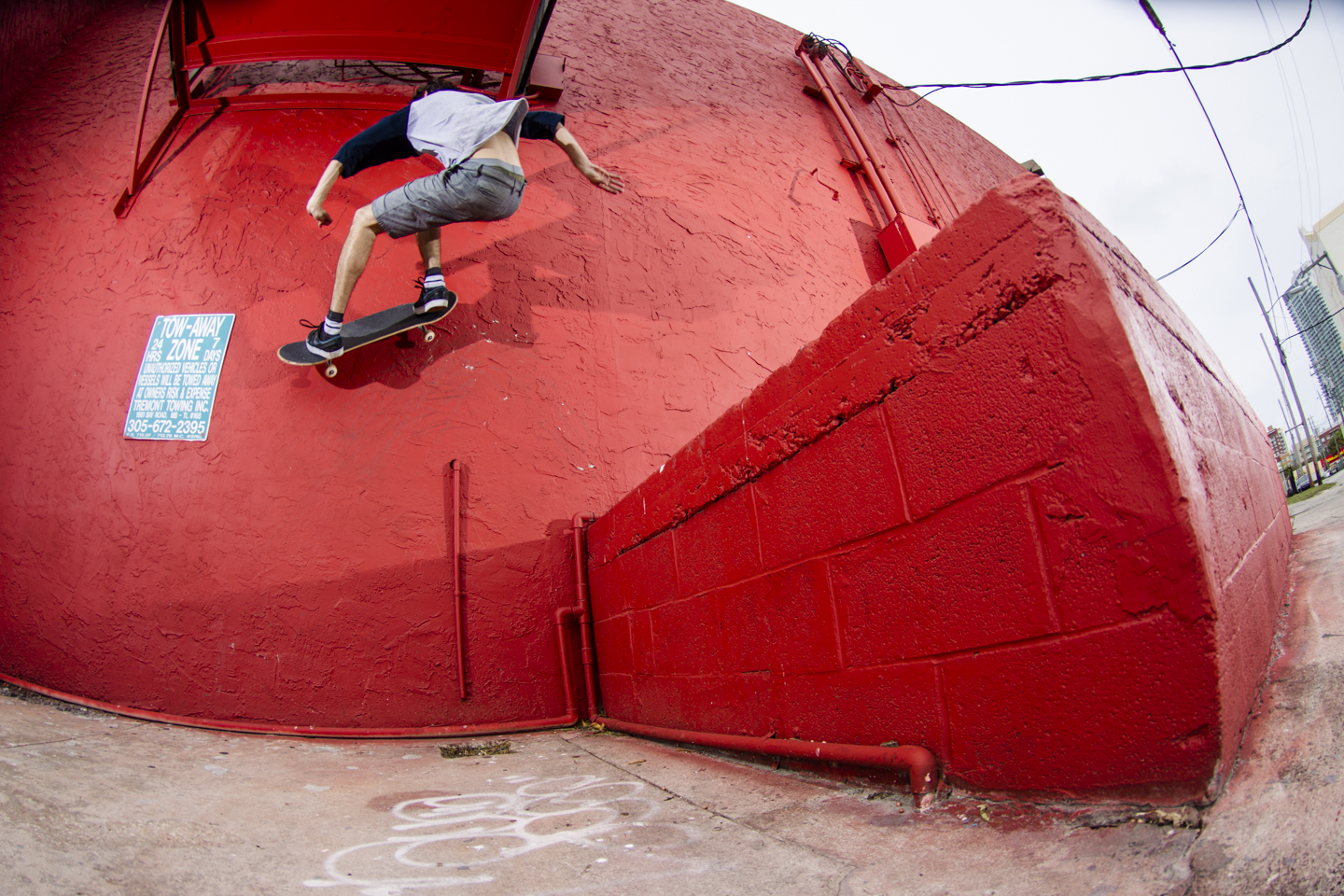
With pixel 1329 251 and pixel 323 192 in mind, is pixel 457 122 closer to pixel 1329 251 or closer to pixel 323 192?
pixel 323 192

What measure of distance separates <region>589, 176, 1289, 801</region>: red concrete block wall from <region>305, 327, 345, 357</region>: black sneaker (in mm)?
2778

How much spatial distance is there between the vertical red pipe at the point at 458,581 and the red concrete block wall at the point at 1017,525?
2030 mm

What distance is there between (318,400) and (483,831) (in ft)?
9.93

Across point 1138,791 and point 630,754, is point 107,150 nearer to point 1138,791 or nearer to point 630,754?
point 630,754

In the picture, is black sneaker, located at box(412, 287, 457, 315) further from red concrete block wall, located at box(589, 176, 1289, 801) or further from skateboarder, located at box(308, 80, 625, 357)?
red concrete block wall, located at box(589, 176, 1289, 801)

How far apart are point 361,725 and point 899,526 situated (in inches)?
128

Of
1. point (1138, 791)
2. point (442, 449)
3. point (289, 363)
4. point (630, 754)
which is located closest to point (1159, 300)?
point (1138, 791)

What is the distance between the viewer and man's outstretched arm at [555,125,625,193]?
3898 mm

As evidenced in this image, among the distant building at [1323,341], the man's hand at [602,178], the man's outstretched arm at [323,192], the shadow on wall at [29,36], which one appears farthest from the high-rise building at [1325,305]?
the shadow on wall at [29,36]

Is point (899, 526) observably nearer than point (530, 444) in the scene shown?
Yes

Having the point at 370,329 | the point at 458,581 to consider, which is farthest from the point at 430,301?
the point at 458,581

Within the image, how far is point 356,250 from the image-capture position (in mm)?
3764

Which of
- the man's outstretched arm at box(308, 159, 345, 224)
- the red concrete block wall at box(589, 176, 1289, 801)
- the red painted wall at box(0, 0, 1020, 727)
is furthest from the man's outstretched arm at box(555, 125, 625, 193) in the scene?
the red concrete block wall at box(589, 176, 1289, 801)

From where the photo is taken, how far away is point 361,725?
361 centimetres
